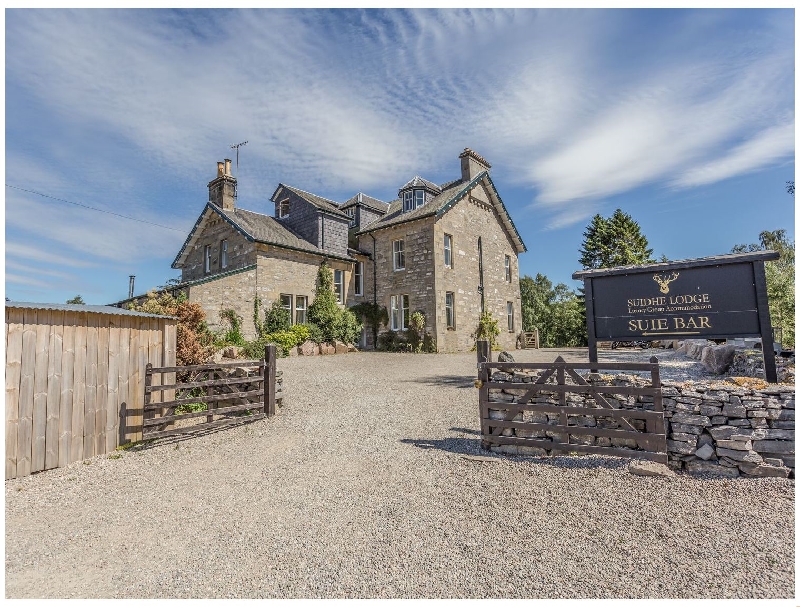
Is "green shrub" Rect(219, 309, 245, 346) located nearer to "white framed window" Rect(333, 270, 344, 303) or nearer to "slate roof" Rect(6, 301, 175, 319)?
"white framed window" Rect(333, 270, 344, 303)

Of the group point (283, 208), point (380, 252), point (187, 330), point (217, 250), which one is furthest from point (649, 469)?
point (283, 208)

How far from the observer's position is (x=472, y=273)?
24.2m

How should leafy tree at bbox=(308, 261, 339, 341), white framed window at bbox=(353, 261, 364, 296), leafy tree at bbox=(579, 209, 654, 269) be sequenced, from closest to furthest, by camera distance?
leafy tree at bbox=(308, 261, 339, 341), white framed window at bbox=(353, 261, 364, 296), leafy tree at bbox=(579, 209, 654, 269)

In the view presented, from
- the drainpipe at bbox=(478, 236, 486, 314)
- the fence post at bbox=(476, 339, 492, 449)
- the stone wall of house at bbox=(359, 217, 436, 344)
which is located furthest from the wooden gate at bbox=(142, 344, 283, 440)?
the drainpipe at bbox=(478, 236, 486, 314)

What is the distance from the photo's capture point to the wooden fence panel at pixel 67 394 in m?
6.63

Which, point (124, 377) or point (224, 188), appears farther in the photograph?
point (224, 188)

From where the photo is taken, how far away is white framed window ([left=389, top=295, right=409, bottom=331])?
2320 centimetres

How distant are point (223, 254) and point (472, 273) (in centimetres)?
1374

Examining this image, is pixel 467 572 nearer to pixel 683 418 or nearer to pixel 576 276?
pixel 683 418

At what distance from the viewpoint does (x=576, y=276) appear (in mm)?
7809

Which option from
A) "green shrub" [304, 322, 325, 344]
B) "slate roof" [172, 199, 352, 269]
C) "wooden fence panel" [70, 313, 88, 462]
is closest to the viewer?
"wooden fence panel" [70, 313, 88, 462]

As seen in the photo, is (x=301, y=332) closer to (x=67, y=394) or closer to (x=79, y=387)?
(x=79, y=387)

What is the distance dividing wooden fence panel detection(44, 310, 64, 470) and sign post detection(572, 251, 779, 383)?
8.63 metres

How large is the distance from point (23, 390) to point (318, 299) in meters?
15.9
